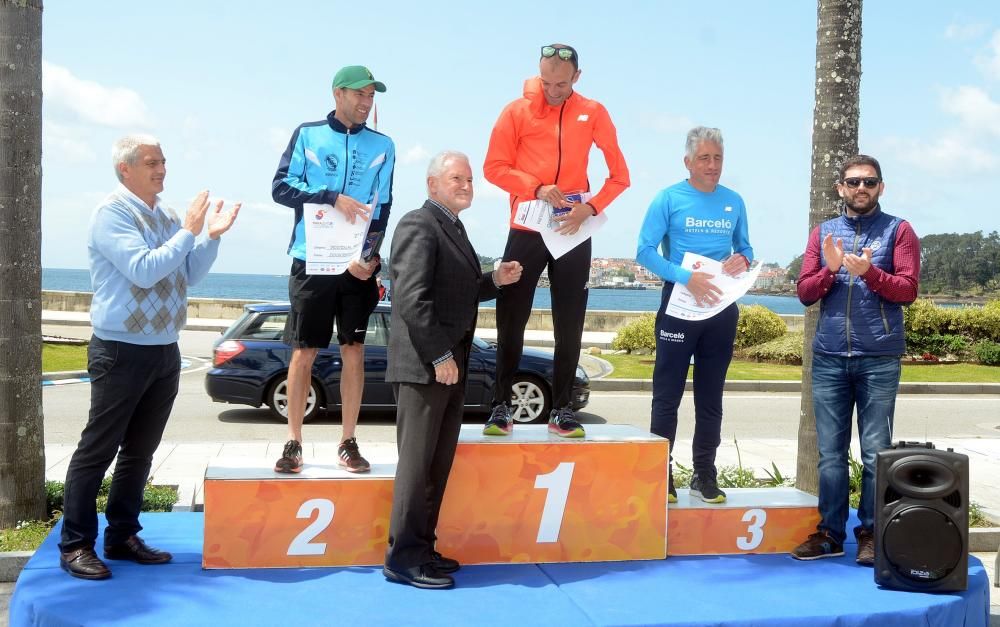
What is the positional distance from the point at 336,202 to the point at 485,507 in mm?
1734

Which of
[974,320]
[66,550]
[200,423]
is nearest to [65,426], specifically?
[200,423]

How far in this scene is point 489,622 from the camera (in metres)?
3.94

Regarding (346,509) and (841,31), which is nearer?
(346,509)

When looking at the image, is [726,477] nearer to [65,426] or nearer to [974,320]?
[65,426]

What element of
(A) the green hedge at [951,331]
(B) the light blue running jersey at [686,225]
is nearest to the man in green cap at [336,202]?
(B) the light blue running jersey at [686,225]

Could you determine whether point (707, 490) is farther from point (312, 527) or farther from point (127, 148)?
point (127, 148)

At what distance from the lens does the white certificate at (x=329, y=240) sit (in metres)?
4.80

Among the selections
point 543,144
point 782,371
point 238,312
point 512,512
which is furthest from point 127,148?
point 238,312


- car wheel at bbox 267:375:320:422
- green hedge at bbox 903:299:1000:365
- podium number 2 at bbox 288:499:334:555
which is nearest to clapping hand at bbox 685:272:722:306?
podium number 2 at bbox 288:499:334:555

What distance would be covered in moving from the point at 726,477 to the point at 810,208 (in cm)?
227

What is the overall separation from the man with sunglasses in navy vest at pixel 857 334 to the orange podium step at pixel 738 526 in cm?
13

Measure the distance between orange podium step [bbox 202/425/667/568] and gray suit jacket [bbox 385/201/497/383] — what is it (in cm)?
61

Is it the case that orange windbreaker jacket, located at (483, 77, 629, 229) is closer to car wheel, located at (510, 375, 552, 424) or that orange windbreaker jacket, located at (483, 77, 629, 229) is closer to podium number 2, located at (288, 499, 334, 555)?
podium number 2, located at (288, 499, 334, 555)

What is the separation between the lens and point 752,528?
204 inches
